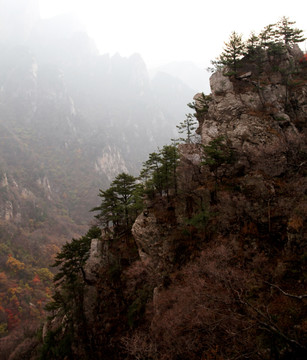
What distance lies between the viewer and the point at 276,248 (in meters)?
16.5

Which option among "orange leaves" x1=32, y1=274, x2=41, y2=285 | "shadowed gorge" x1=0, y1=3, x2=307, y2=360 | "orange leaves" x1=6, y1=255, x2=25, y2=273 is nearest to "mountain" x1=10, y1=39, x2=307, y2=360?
"shadowed gorge" x1=0, y1=3, x2=307, y2=360

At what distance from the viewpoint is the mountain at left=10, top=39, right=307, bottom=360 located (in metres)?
12.7

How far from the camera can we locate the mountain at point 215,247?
41.7 ft

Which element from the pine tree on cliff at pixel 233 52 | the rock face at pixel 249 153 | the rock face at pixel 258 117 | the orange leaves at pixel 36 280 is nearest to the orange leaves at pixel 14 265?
the orange leaves at pixel 36 280

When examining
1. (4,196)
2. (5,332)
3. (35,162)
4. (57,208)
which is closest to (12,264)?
(5,332)

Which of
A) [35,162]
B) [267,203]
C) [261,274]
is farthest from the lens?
[35,162]

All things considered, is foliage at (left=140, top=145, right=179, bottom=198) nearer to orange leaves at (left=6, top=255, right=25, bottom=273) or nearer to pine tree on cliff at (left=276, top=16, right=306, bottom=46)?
pine tree on cliff at (left=276, top=16, right=306, bottom=46)

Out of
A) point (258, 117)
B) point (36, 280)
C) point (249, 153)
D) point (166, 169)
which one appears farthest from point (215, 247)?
point (36, 280)

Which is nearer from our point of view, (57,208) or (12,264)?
(12,264)

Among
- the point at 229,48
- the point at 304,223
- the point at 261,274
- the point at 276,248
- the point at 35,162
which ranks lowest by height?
the point at 261,274

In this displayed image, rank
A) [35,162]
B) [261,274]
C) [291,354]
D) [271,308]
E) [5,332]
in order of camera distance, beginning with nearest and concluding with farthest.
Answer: [291,354], [271,308], [261,274], [5,332], [35,162]

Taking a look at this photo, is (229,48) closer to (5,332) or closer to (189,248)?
(189,248)

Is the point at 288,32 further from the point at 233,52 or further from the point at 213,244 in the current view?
the point at 213,244

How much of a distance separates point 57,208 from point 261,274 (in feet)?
519
